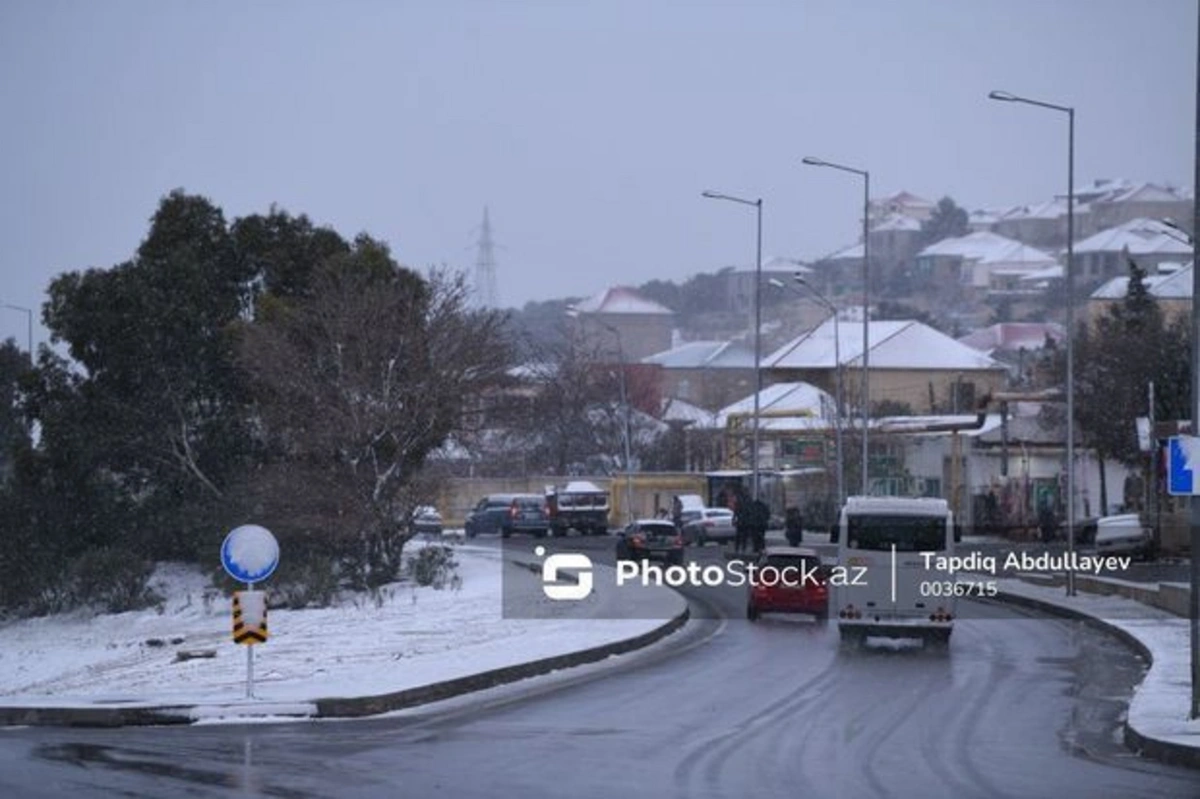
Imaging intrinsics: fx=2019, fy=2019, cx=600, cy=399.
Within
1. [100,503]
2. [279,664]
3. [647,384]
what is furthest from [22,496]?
[647,384]

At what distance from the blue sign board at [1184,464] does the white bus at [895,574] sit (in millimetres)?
13735

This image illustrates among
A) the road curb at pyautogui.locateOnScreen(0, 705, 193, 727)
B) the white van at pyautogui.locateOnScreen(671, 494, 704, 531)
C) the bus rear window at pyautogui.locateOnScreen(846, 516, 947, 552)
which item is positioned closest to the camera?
the road curb at pyautogui.locateOnScreen(0, 705, 193, 727)

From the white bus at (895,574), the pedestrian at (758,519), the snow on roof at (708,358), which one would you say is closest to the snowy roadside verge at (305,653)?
the white bus at (895,574)

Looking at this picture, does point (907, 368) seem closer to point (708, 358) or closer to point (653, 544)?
point (708, 358)

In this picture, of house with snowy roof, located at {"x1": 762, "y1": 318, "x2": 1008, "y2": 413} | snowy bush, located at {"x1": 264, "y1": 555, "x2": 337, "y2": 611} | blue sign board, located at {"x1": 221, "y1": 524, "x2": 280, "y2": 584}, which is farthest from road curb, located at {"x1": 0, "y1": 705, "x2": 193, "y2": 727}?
house with snowy roof, located at {"x1": 762, "y1": 318, "x2": 1008, "y2": 413}

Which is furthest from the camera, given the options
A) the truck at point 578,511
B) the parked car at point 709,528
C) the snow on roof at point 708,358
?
the snow on roof at point 708,358

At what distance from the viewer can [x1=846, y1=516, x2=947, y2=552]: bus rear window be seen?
3484 cm

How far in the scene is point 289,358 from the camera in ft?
166

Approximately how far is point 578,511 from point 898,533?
47.5 m

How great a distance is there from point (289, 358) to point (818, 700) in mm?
27889

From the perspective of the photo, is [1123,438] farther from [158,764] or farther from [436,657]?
[158,764]

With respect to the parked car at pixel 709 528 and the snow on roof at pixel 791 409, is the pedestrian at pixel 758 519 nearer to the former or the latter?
the parked car at pixel 709 528

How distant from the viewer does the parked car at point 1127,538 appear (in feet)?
194

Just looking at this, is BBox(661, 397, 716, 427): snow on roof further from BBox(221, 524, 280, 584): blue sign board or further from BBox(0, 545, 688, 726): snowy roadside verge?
BBox(221, 524, 280, 584): blue sign board
